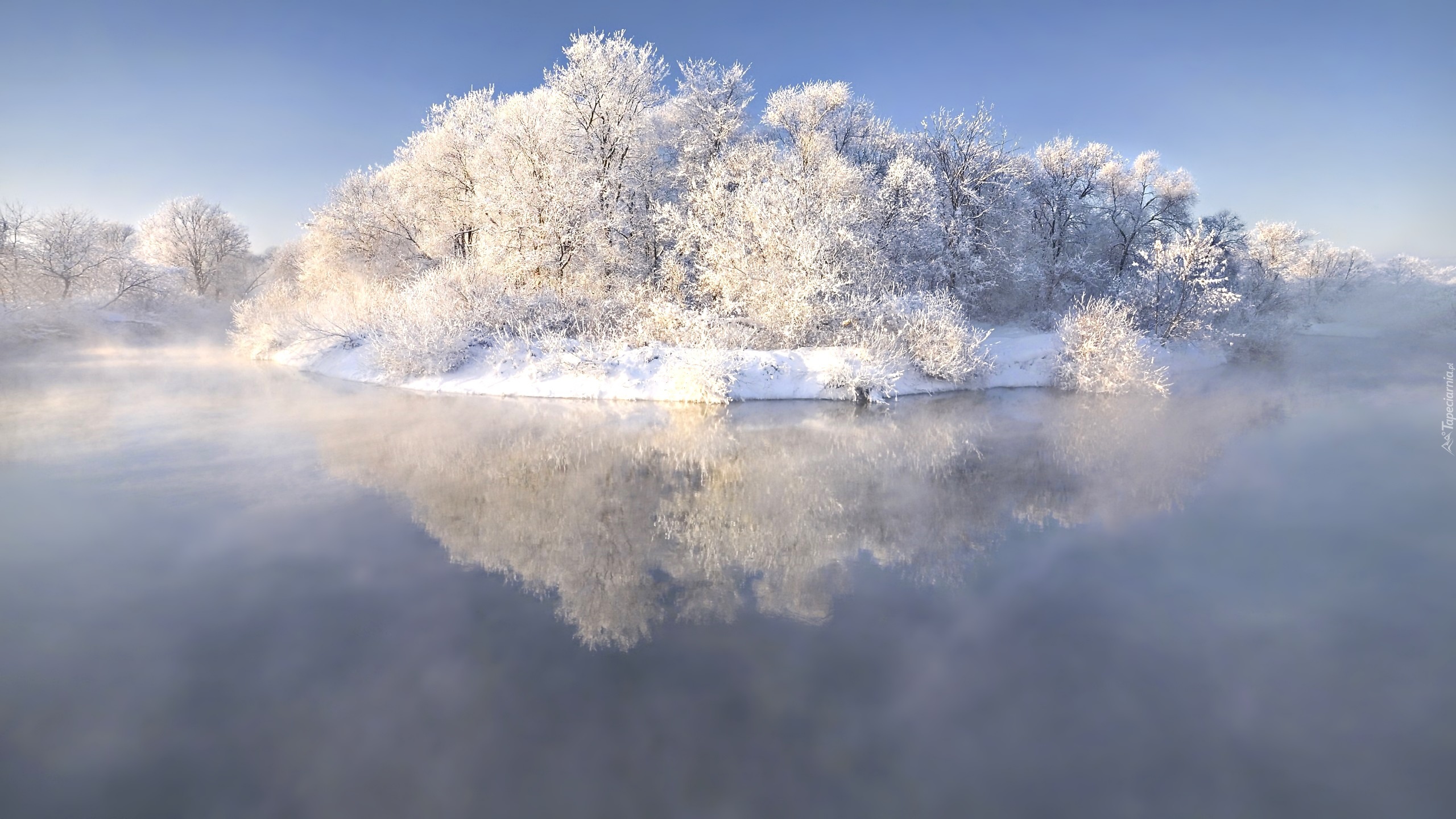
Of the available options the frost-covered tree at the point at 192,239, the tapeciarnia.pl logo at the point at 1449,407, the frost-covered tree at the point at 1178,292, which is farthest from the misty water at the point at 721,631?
the frost-covered tree at the point at 192,239

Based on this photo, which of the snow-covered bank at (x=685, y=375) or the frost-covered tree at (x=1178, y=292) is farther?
the frost-covered tree at (x=1178, y=292)

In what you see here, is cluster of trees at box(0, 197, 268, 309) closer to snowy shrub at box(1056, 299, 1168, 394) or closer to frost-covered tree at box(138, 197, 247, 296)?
frost-covered tree at box(138, 197, 247, 296)

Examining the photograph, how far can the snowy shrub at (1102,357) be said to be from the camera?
18938 mm

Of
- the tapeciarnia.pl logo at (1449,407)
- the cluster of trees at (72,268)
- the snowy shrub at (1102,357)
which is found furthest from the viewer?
the cluster of trees at (72,268)

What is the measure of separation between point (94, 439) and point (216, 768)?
1166 centimetres

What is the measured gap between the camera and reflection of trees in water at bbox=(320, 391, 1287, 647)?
21.6ft

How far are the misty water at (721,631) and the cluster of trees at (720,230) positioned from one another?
9660 millimetres

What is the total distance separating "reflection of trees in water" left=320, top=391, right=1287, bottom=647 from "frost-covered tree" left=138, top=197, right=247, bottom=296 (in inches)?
1737

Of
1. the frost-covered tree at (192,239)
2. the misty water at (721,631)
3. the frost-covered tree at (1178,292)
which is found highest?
the frost-covered tree at (192,239)

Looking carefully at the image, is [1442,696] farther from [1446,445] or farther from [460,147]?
[460,147]

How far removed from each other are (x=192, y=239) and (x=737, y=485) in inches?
2190

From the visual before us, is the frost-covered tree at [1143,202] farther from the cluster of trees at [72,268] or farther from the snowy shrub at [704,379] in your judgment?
the cluster of trees at [72,268]

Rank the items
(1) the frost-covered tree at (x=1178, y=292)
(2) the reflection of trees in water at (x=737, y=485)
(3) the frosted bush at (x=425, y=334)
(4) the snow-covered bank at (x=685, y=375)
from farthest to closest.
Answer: (1) the frost-covered tree at (x=1178, y=292), (3) the frosted bush at (x=425, y=334), (4) the snow-covered bank at (x=685, y=375), (2) the reflection of trees in water at (x=737, y=485)

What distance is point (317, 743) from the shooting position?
405 cm
